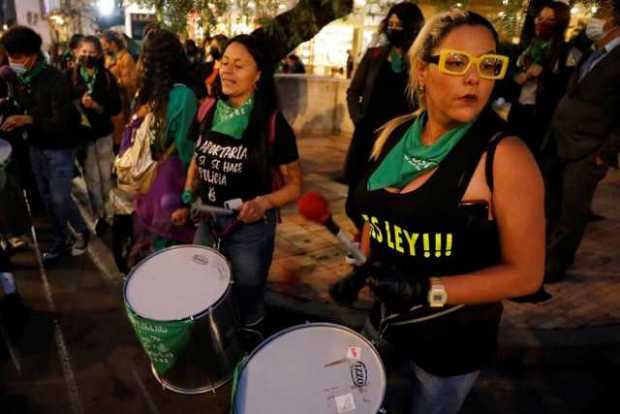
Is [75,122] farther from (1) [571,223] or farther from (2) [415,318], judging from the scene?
(1) [571,223]


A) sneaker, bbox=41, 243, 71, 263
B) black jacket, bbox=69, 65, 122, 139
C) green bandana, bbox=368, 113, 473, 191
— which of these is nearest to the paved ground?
sneaker, bbox=41, 243, 71, 263

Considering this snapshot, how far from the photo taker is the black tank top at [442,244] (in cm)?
149

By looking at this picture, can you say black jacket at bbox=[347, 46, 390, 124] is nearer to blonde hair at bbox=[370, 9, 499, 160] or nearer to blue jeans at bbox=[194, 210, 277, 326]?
blue jeans at bbox=[194, 210, 277, 326]

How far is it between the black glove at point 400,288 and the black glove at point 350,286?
104 mm

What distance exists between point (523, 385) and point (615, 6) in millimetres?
3027

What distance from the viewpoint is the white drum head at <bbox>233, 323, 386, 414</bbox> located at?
1.64 m

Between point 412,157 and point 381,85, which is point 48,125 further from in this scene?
point 412,157

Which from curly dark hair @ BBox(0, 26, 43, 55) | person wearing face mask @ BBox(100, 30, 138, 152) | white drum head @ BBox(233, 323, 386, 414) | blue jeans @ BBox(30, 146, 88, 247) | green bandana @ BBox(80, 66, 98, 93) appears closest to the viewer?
white drum head @ BBox(233, 323, 386, 414)

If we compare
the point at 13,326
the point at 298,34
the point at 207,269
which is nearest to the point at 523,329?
the point at 207,269

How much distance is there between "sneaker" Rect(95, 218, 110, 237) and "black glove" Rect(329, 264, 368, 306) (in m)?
4.70

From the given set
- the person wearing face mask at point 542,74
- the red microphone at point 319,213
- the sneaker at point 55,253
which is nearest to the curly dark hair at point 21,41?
the sneaker at point 55,253

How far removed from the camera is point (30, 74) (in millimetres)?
4359

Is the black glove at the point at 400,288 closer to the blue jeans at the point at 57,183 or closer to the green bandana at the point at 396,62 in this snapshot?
the green bandana at the point at 396,62

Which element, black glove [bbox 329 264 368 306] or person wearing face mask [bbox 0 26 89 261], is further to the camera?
person wearing face mask [bbox 0 26 89 261]
